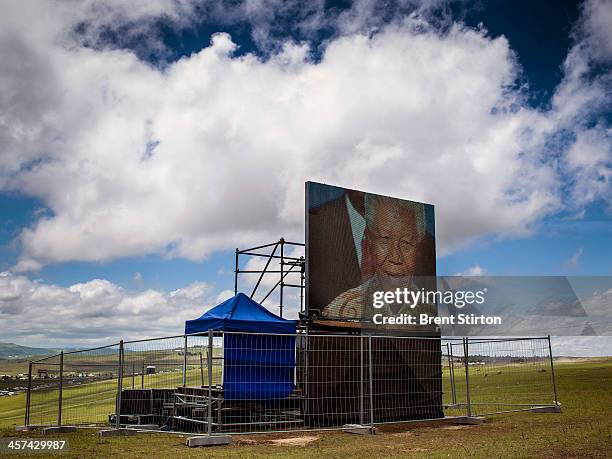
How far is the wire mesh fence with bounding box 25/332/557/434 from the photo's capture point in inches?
442

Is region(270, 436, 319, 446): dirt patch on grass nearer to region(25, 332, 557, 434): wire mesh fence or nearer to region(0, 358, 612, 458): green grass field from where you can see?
region(0, 358, 612, 458): green grass field

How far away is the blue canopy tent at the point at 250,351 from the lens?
1122cm

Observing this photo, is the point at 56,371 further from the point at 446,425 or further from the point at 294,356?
the point at 446,425

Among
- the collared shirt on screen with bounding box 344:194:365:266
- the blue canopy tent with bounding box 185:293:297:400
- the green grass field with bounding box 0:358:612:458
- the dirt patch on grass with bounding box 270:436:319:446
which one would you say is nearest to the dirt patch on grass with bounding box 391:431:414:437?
the green grass field with bounding box 0:358:612:458

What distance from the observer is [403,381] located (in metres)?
13.9

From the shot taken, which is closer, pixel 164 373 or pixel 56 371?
pixel 56 371

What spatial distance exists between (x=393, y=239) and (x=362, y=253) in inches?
51.5

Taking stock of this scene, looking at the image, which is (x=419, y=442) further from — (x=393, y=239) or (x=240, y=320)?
(x=393, y=239)

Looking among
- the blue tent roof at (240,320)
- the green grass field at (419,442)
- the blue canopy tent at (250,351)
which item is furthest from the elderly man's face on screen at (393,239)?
the green grass field at (419,442)

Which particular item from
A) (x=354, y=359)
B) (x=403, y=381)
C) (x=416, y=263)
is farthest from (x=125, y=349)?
(x=416, y=263)

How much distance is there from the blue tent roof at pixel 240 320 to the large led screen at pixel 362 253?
901 mm

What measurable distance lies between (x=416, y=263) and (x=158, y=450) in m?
8.80

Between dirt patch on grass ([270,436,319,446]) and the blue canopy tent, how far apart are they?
1.41 meters

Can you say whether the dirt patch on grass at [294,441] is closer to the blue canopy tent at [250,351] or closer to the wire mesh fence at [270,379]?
the wire mesh fence at [270,379]
